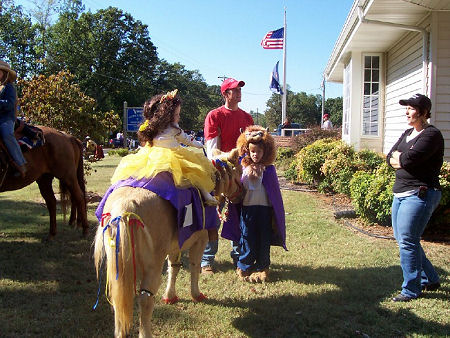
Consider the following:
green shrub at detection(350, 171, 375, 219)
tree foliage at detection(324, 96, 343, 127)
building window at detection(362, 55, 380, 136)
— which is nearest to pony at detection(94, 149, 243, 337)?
green shrub at detection(350, 171, 375, 219)

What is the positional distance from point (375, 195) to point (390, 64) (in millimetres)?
5518

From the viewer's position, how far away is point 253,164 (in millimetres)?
4352

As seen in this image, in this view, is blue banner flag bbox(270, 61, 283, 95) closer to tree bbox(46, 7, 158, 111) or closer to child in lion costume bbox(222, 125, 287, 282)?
child in lion costume bbox(222, 125, 287, 282)

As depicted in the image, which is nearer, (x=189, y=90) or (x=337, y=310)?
(x=337, y=310)

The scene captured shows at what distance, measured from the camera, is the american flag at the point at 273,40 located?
71.7 ft

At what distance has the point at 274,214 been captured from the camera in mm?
4527

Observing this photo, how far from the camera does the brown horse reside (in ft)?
18.7

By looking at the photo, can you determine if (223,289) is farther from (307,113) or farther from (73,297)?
(307,113)

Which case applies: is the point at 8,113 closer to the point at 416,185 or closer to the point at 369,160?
the point at 416,185

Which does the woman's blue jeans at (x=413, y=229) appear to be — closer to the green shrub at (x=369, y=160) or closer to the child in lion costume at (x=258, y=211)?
the child in lion costume at (x=258, y=211)

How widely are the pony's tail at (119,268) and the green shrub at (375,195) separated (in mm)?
4978

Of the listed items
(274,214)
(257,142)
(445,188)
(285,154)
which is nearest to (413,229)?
(274,214)

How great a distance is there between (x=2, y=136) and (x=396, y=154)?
4.81m

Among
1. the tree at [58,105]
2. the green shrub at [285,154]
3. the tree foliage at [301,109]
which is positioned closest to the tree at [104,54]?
the tree foliage at [301,109]
